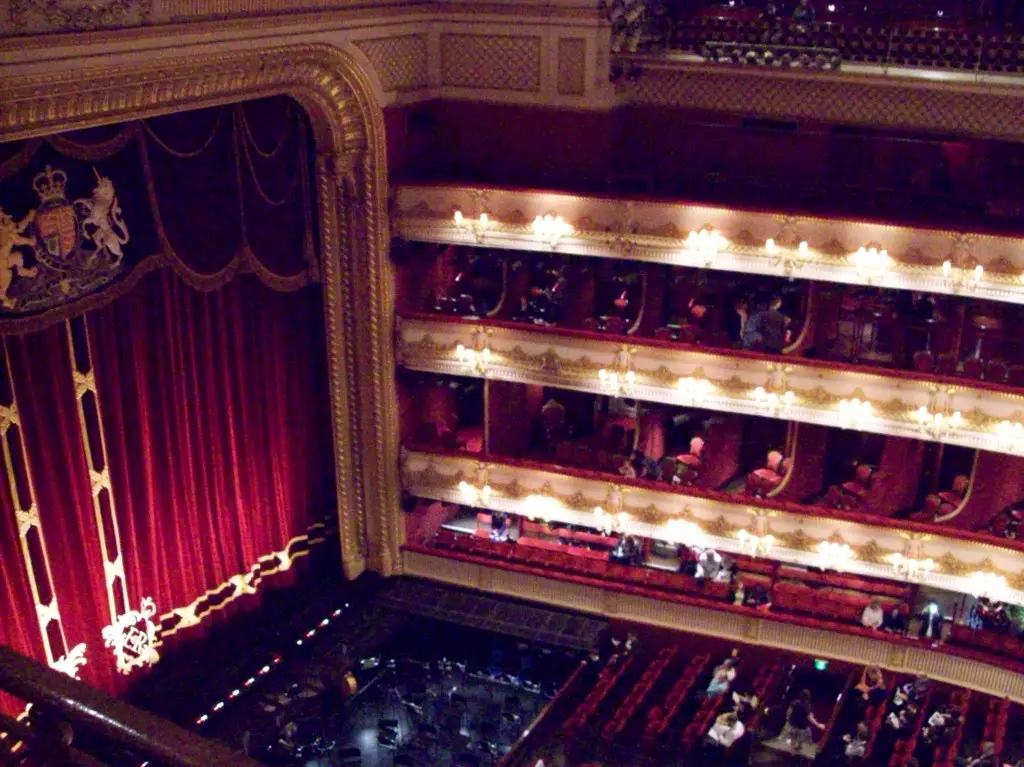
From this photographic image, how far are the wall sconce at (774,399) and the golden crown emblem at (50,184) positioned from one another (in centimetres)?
789

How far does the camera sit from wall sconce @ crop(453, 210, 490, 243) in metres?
13.8

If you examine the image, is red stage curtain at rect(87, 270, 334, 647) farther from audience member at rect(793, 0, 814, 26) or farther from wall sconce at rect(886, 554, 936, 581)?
wall sconce at rect(886, 554, 936, 581)

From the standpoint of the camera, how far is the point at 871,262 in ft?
41.2

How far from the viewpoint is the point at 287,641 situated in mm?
13688

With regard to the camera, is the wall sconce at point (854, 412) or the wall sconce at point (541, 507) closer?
the wall sconce at point (854, 412)

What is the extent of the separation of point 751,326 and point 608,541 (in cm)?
386

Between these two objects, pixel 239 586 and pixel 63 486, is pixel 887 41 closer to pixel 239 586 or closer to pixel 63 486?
pixel 239 586

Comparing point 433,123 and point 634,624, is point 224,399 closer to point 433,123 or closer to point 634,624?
point 433,123

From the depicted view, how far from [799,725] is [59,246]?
9439 millimetres

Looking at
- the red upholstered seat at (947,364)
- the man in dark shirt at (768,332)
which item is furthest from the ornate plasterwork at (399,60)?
the red upholstered seat at (947,364)

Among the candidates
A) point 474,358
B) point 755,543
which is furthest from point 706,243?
point 755,543

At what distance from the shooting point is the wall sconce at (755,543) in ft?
45.1

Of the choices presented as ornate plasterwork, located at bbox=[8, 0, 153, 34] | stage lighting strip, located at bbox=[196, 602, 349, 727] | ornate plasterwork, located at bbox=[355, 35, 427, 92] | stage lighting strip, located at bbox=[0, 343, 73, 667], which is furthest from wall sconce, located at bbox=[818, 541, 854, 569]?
ornate plasterwork, located at bbox=[8, 0, 153, 34]

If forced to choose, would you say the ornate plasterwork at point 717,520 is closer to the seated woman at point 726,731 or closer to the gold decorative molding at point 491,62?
the seated woman at point 726,731
